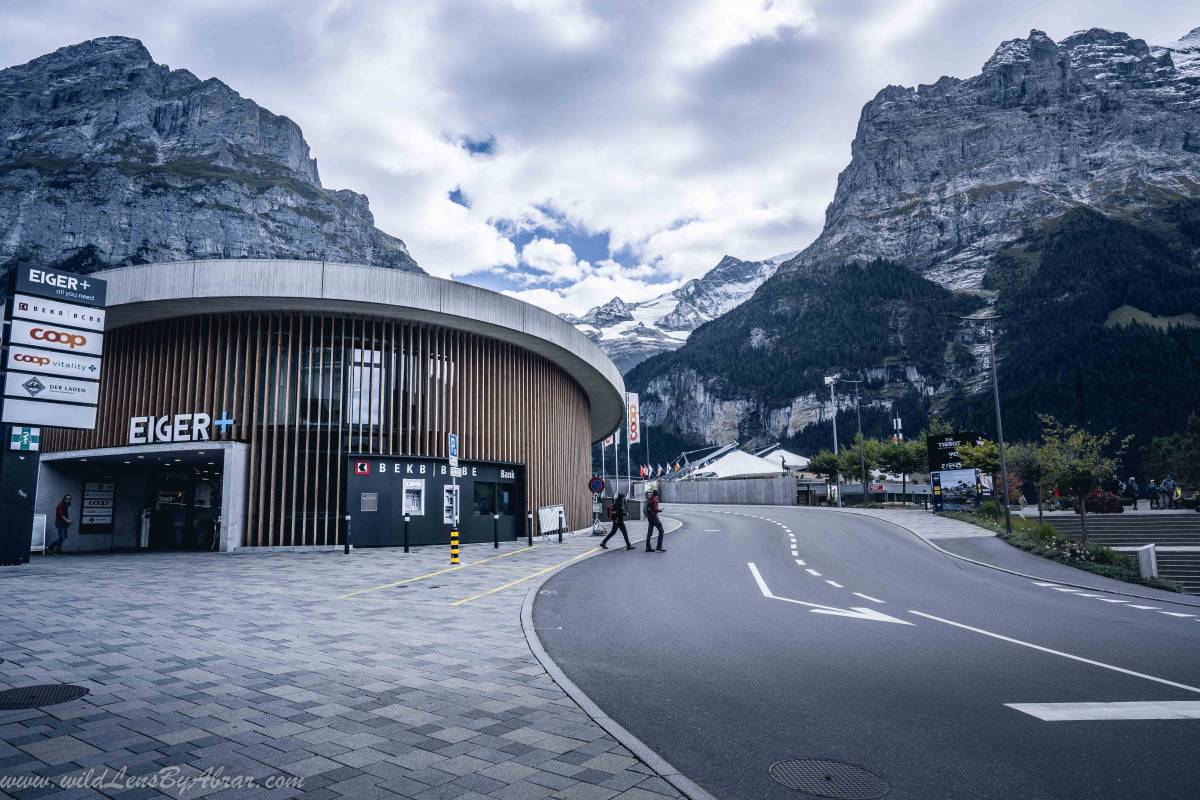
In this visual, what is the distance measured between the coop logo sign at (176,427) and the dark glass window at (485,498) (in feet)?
25.7

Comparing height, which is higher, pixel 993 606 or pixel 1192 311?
pixel 1192 311

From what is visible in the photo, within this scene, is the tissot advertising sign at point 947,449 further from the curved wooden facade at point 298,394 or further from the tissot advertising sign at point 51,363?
the tissot advertising sign at point 51,363

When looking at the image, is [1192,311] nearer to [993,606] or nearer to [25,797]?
[993,606]

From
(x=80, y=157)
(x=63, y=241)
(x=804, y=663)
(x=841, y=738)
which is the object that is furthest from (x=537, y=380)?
(x=80, y=157)

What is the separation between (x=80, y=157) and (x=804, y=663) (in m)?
186

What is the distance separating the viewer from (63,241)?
4855 inches

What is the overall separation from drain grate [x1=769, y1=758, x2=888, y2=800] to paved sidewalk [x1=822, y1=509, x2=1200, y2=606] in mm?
12297

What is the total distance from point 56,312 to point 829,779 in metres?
17.4

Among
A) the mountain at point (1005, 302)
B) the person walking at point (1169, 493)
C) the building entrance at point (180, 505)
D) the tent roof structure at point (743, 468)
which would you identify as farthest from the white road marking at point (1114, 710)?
the mountain at point (1005, 302)

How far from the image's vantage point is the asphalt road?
411 centimetres

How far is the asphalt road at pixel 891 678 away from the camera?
4109 mm

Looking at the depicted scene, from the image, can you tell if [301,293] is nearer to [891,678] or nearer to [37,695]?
[37,695]

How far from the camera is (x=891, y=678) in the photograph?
20.3ft

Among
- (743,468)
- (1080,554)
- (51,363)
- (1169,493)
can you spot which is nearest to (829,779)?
(51,363)
